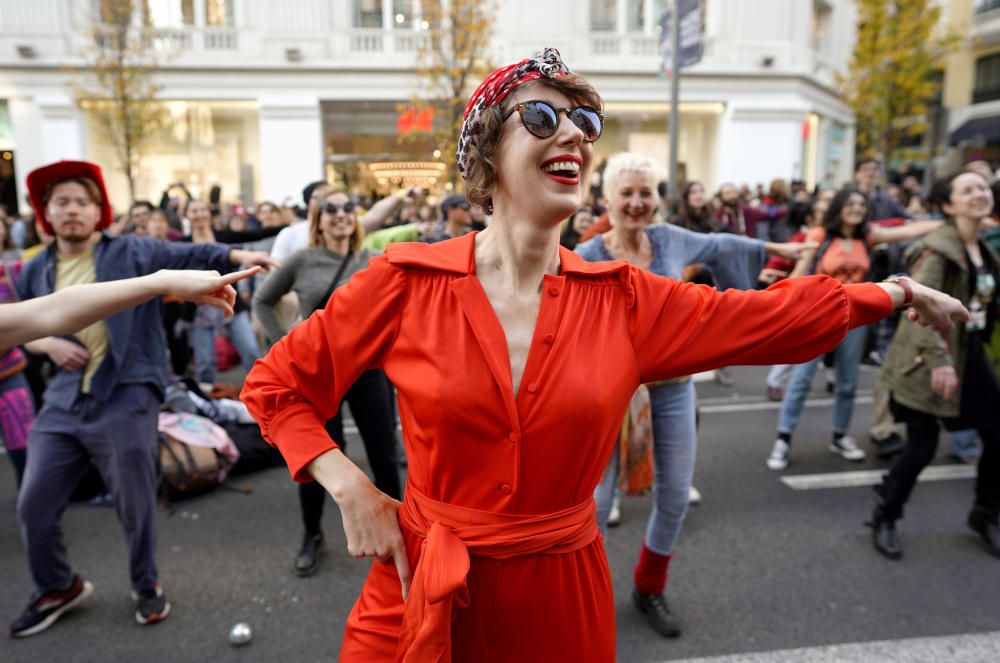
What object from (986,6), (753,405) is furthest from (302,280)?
(986,6)

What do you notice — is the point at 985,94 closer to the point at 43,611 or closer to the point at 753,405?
the point at 753,405

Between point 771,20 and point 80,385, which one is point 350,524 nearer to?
point 80,385

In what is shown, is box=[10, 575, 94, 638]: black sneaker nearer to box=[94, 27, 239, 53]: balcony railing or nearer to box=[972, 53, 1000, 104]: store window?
box=[94, 27, 239, 53]: balcony railing

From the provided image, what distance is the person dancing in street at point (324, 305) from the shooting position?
412 centimetres

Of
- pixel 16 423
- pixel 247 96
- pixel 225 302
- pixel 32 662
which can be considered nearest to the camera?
pixel 225 302

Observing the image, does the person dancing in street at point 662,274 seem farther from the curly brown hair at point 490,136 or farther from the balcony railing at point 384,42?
the balcony railing at point 384,42

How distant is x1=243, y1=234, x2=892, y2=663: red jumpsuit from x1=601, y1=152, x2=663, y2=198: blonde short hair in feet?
5.92

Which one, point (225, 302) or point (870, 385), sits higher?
point (225, 302)

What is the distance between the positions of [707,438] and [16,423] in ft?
17.0

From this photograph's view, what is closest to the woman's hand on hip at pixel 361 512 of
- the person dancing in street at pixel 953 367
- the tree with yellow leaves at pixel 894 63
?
the person dancing in street at pixel 953 367

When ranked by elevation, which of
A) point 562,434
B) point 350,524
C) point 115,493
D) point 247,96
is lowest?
point 115,493

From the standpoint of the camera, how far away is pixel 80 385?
343 cm

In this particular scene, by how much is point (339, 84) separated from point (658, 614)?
19617 millimetres

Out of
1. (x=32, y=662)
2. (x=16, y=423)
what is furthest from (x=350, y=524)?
(x=16, y=423)
